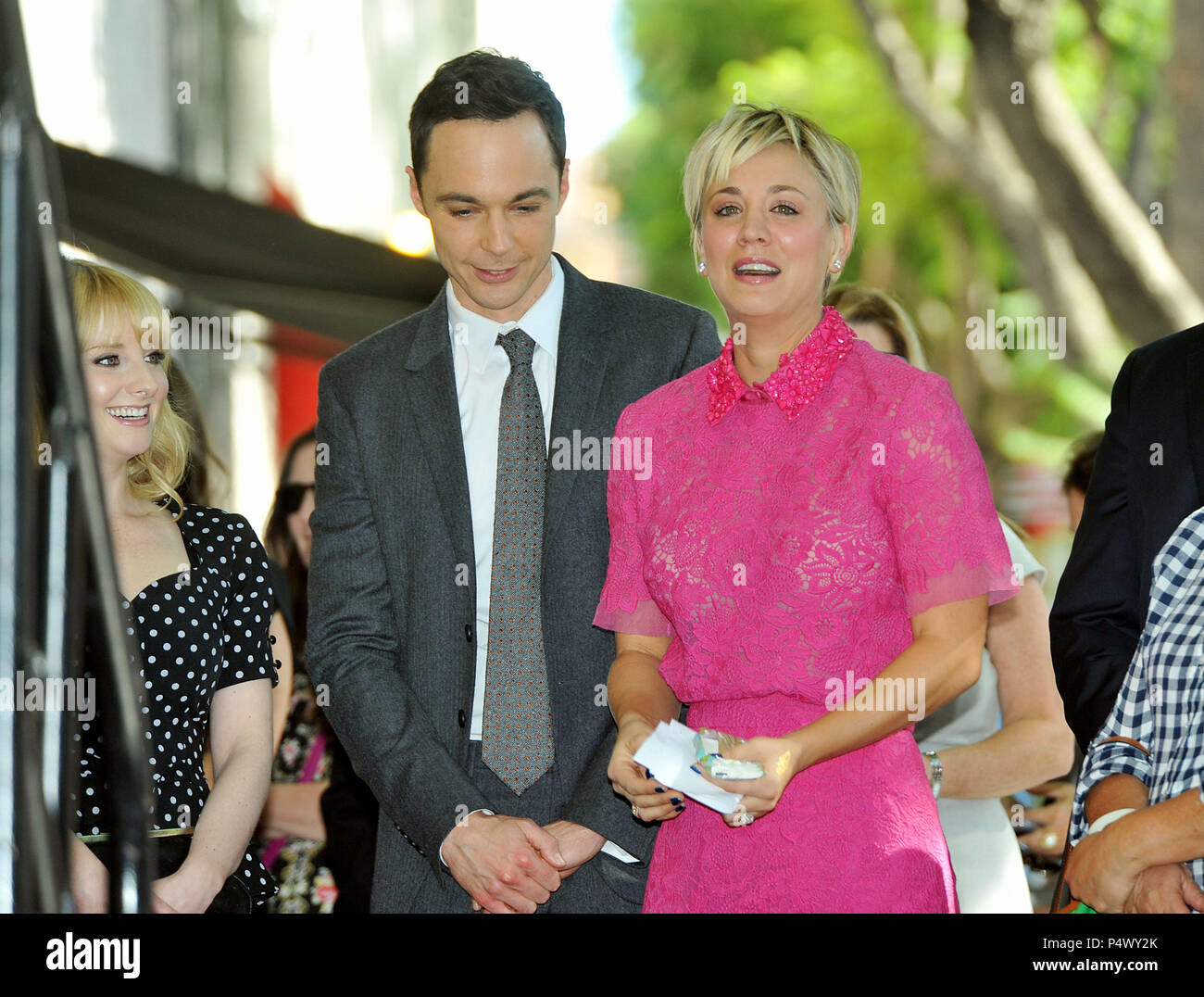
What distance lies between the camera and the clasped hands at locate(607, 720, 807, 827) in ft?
7.42

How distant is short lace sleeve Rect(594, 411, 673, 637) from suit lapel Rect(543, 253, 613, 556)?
168mm

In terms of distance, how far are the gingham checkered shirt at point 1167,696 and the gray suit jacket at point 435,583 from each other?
0.84 meters

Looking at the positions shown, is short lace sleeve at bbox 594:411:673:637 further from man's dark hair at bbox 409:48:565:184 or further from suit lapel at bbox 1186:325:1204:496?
suit lapel at bbox 1186:325:1204:496

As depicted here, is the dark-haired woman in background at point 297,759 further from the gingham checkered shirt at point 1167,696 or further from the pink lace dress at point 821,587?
the gingham checkered shirt at point 1167,696

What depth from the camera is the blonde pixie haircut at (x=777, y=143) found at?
2.56m

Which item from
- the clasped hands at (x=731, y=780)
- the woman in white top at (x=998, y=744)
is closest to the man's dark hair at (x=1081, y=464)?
the woman in white top at (x=998, y=744)

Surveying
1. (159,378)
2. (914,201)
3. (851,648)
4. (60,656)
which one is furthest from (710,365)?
(914,201)

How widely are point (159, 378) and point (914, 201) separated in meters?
15.3

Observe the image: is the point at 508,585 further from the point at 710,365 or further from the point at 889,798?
the point at 889,798

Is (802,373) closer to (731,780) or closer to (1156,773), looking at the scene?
(731,780)

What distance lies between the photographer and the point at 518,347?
2.98m

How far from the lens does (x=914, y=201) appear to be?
56.6 ft

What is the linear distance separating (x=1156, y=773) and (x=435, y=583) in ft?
4.24

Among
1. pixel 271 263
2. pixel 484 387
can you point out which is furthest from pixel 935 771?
pixel 271 263
